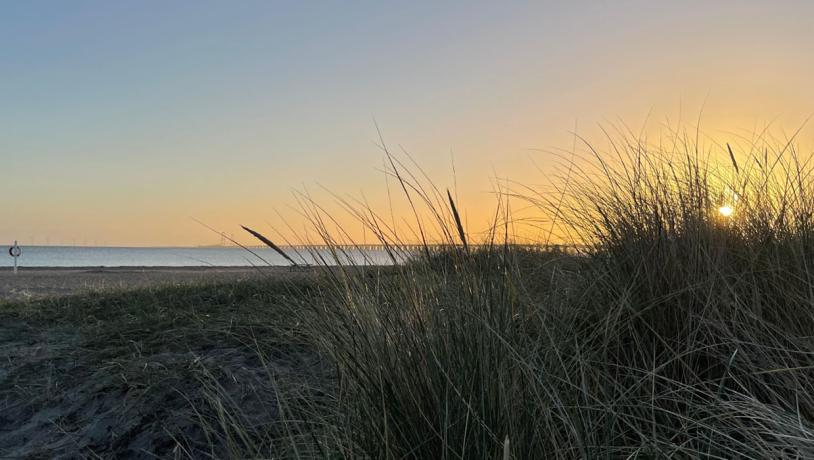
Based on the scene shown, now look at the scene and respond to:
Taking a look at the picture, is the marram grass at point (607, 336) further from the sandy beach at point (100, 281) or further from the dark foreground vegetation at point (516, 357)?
the sandy beach at point (100, 281)

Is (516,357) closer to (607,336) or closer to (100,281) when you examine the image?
(607,336)

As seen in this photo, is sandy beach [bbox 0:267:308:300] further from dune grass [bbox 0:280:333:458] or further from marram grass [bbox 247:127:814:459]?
marram grass [bbox 247:127:814:459]

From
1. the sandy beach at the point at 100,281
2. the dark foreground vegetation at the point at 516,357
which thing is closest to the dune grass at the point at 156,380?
the dark foreground vegetation at the point at 516,357

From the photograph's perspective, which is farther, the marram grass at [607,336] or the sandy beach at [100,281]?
the sandy beach at [100,281]

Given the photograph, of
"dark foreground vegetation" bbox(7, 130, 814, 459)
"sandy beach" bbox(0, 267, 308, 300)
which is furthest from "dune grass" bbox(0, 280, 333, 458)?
"sandy beach" bbox(0, 267, 308, 300)

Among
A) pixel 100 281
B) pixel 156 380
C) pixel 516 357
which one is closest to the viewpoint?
pixel 516 357

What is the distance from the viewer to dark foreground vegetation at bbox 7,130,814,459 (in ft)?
5.16

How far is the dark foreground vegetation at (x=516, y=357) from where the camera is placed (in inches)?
62.0

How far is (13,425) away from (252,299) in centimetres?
203

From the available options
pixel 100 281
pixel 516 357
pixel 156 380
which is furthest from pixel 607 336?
pixel 100 281

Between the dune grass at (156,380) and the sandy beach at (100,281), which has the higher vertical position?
the sandy beach at (100,281)

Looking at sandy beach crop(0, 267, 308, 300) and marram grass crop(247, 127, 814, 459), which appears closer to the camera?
marram grass crop(247, 127, 814, 459)

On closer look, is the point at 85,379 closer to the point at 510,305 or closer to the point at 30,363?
the point at 30,363

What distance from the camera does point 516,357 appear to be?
5.51 feet
